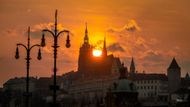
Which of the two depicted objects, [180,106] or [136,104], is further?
[180,106]

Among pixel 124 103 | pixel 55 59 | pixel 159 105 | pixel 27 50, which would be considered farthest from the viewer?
pixel 159 105

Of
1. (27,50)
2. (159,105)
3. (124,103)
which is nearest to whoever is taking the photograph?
(27,50)

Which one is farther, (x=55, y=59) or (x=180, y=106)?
(x=180, y=106)

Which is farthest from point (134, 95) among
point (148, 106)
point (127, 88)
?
point (148, 106)

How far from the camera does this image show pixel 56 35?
53344mm

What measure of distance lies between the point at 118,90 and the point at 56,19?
218ft

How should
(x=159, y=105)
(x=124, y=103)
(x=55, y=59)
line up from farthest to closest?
(x=159, y=105)
(x=124, y=103)
(x=55, y=59)

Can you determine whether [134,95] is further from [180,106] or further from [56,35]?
[56,35]

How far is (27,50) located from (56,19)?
7830 millimetres

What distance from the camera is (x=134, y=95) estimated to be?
120 metres

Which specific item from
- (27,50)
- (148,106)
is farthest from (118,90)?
(27,50)

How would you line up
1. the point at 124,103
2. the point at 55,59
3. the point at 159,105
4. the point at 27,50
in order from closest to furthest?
the point at 55,59, the point at 27,50, the point at 124,103, the point at 159,105

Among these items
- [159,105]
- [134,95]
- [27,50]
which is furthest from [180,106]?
[27,50]

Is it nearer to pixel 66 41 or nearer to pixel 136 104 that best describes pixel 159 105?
pixel 136 104
